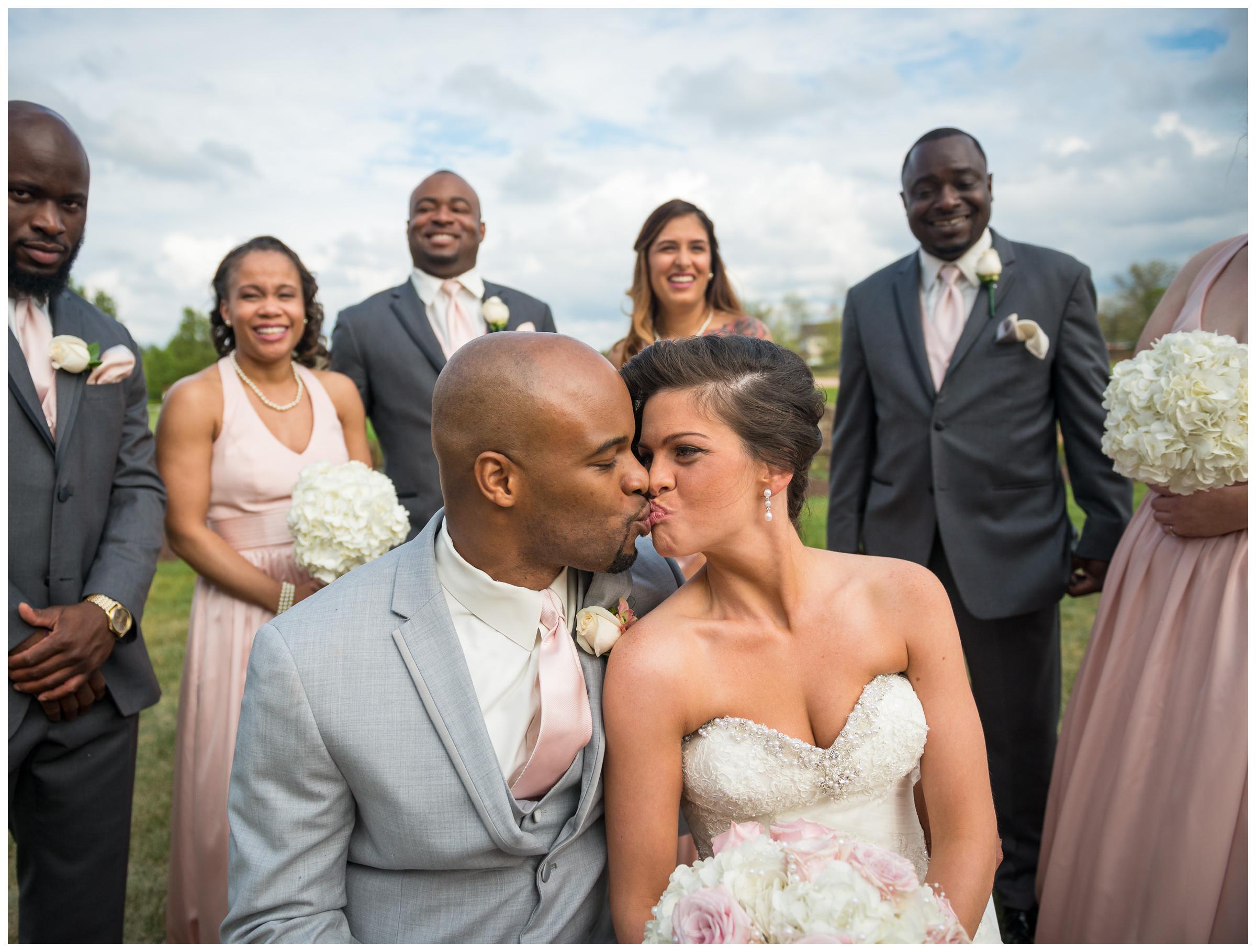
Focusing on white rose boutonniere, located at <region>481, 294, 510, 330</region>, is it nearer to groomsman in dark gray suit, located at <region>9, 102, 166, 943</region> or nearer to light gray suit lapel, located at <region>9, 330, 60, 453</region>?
groomsman in dark gray suit, located at <region>9, 102, 166, 943</region>

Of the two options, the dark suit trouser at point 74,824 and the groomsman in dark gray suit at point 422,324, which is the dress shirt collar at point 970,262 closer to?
the groomsman in dark gray suit at point 422,324

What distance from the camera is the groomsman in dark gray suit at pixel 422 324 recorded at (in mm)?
5207

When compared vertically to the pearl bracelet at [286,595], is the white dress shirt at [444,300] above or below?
above

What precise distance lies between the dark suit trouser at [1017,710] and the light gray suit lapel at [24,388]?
400 centimetres

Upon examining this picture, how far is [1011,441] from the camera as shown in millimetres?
4613

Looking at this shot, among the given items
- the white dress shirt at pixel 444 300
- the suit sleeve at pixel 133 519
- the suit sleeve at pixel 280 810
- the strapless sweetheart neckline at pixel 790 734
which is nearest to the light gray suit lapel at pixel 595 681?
the strapless sweetheart neckline at pixel 790 734

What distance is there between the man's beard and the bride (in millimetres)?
2364

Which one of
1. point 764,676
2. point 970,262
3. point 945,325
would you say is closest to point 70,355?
point 764,676

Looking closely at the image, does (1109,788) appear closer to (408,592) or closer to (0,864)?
(408,592)

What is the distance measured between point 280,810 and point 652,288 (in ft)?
12.4

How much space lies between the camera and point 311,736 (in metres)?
2.35

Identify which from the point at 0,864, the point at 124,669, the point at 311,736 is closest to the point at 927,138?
the point at 311,736

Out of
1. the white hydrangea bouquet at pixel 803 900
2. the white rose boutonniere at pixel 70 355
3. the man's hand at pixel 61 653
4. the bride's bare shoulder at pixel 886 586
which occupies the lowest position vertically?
the man's hand at pixel 61 653

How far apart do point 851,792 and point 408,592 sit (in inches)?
55.3
